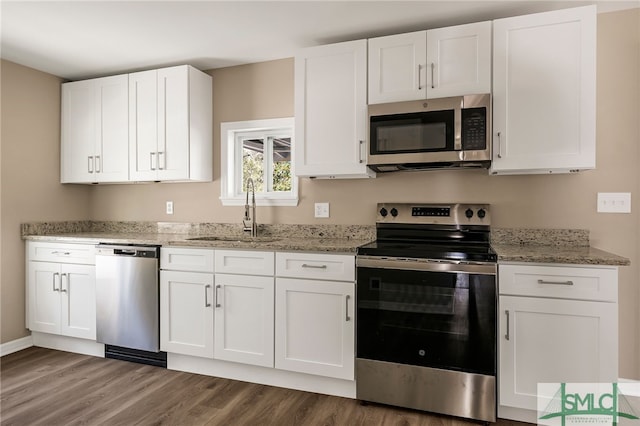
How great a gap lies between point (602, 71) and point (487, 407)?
2157 mm

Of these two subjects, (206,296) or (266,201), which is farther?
(266,201)

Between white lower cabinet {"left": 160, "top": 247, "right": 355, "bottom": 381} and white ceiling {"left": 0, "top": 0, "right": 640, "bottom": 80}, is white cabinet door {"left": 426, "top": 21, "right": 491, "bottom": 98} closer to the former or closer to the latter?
white ceiling {"left": 0, "top": 0, "right": 640, "bottom": 80}

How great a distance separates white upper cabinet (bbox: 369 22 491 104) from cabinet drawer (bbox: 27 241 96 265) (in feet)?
8.09

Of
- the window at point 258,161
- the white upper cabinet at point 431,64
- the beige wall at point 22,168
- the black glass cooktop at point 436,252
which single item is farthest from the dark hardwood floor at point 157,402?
the white upper cabinet at point 431,64

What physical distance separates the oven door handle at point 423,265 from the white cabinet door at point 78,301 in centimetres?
219

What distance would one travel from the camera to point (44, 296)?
3.28m

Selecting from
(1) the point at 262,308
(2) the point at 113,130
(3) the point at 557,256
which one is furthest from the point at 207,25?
(3) the point at 557,256

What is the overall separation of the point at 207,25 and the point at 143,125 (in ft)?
3.70

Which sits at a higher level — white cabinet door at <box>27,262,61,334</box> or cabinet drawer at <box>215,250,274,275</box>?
cabinet drawer at <box>215,250,274,275</box>

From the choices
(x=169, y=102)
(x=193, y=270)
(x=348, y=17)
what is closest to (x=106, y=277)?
(x=193, y=270)

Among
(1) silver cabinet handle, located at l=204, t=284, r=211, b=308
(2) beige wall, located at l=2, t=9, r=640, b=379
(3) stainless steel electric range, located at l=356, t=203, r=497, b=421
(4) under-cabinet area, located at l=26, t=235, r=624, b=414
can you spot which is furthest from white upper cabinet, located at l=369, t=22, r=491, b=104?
(1) silver cabinet handle, located at l=204, t=284, r=211, b=308

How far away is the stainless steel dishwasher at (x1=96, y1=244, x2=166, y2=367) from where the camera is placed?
2.85 meters

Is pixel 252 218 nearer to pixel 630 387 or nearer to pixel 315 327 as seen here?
pixel 315 327

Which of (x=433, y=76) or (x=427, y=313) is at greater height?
(x=433, y=76)
